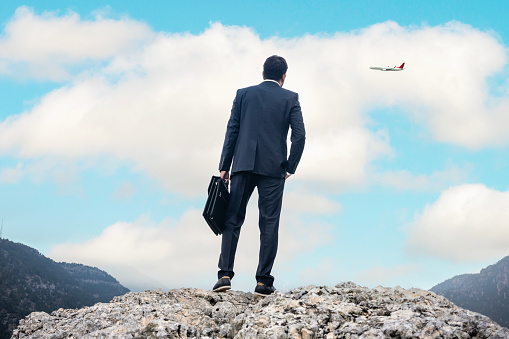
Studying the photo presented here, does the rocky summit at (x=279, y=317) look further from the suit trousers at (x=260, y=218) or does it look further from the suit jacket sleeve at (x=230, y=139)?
the suit jacket sleeve at (x=230, y=139)

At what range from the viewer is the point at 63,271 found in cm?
12462

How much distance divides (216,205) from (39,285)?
114680 mm

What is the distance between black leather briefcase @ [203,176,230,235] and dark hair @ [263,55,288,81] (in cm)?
202

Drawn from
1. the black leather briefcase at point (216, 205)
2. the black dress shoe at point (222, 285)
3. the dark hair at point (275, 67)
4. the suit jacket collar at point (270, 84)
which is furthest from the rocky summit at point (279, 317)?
the dark hair at point (275, 67)

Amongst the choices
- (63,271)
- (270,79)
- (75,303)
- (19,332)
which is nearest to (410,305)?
(270,79)

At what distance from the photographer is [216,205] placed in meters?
7.69

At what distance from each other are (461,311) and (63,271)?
132563mm

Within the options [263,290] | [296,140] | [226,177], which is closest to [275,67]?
[296,140]

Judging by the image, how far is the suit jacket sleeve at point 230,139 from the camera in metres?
8.02

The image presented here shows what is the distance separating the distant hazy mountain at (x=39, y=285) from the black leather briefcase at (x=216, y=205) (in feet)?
275

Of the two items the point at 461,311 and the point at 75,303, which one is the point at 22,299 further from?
the point at 461,311

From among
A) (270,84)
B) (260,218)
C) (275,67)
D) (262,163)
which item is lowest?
(260,218)

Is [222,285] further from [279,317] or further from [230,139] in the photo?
[279,317]

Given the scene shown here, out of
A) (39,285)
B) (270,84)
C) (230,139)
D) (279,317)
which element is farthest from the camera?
(39,285)
